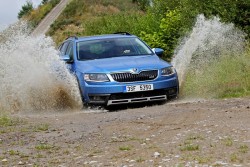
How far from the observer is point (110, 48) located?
12.6 metres

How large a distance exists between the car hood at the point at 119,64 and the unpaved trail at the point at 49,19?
5829 cm

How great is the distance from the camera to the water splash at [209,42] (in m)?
16.2

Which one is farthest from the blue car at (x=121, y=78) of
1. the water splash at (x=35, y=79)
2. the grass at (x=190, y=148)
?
the grass at (x=190, y=148)

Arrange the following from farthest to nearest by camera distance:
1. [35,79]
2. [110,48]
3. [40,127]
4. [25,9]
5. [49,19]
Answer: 1. [25,9]
2. [49,19]
3. [110,48]
4. [35,79]
5. [40,127]

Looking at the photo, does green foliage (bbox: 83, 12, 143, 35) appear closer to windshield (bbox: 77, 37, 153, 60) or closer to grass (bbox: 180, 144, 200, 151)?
windshield (bbox: 77, 37, 153, 60)

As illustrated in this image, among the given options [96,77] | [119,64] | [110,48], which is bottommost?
[96,77]

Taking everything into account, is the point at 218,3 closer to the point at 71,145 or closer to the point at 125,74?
the point at 125,74

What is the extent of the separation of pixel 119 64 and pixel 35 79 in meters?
1.98

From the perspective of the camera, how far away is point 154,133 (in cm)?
734

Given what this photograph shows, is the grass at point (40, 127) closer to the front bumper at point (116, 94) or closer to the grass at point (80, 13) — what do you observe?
the front bumper at point (116, 94)

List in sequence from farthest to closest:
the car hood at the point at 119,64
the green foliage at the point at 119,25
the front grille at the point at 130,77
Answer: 1. the green foliage at the point at 119,25
2. the car hood at the point at 119,64
3. the front grille at the point at 130,77

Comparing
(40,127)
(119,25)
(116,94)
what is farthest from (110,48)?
(119,25)

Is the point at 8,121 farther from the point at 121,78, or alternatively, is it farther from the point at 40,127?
the point at 121,78

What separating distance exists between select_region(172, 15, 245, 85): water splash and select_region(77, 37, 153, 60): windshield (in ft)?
7.13
